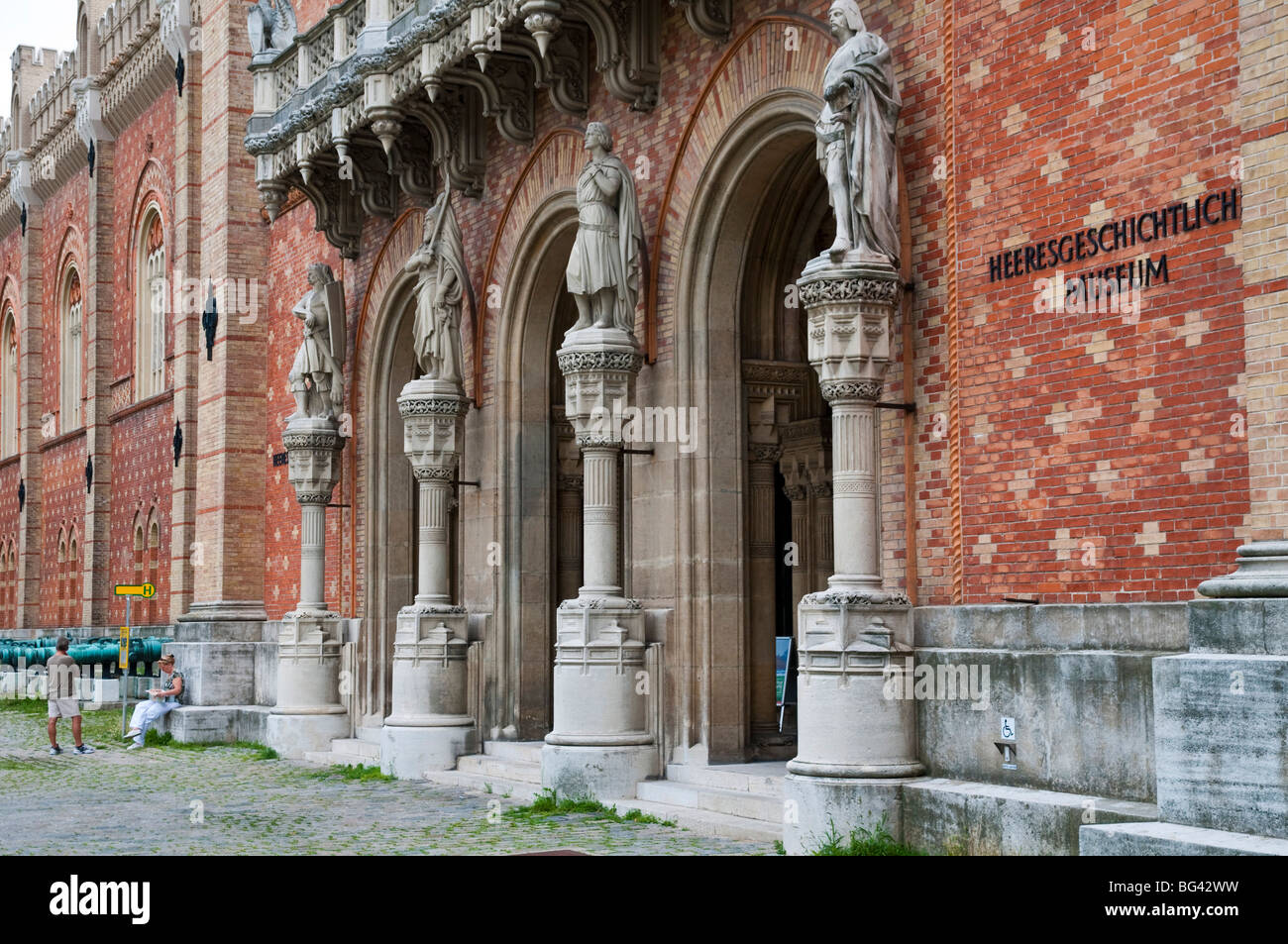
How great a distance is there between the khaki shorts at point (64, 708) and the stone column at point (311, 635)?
8.80 ft

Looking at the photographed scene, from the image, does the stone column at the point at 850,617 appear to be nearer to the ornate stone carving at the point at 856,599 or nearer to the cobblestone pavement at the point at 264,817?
the ornate stone carving at the point at 856,599

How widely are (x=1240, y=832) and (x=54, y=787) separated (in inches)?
522

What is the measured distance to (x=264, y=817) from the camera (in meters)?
14.4

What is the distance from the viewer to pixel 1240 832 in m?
7.88

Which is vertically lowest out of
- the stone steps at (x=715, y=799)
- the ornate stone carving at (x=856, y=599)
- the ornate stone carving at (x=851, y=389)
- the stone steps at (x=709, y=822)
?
the stone steps at (x=709, y=822)

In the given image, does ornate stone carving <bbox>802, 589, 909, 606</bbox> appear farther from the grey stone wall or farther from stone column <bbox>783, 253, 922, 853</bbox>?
the grey stone wall

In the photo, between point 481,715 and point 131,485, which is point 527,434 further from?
point 131,485

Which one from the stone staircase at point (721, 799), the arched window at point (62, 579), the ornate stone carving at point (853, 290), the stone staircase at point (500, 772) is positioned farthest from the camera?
the arched window at point (62, 579)

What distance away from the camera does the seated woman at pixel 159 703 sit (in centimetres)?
2372

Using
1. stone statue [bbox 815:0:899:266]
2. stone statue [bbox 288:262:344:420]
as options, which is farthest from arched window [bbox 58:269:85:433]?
stone statue [bbox 815:0:899:266]

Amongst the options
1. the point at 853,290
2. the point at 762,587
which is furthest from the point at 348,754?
the point at 853,290

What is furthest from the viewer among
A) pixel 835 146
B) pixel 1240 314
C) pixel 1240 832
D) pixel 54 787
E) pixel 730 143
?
pixel 54 787

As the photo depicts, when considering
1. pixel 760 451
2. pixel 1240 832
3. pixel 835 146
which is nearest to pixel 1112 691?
pixel 1240 832

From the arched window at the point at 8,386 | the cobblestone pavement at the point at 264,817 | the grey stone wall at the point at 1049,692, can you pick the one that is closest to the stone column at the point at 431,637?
the cobblestone pavement at the point at 264,817
